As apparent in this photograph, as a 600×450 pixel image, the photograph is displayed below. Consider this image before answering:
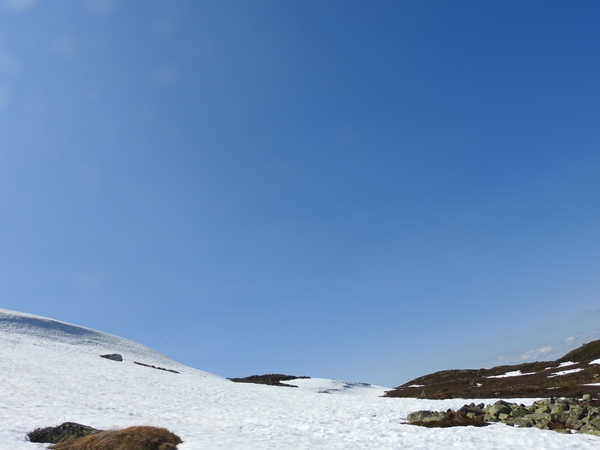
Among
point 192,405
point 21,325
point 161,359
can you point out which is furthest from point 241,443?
point 21,325

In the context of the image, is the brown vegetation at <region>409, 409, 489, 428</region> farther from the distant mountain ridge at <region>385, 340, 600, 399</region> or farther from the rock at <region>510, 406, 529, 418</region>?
the distant mountain ridge at <region>385, 340, 600, 399</region>

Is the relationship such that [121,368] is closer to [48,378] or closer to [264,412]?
[48,378]

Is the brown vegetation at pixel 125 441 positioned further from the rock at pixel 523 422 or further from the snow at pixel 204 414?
the rock at pixel 523 422

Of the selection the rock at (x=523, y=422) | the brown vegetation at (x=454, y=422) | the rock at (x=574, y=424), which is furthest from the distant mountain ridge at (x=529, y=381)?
the brown vegetation at (x=454, y=422)

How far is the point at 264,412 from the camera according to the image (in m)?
25.6

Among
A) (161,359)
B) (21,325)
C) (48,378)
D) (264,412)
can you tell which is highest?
(21,325)

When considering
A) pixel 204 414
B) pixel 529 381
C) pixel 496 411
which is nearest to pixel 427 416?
pixel 496 411

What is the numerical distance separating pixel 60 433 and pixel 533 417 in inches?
893

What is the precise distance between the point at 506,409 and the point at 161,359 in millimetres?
53228

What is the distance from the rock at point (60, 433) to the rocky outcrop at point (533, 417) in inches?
641

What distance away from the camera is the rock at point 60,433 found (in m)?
15.6

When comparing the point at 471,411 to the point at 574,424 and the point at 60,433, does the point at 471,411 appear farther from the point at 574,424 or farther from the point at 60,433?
the point at 60,433

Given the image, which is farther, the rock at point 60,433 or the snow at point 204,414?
the snow at point 204,414

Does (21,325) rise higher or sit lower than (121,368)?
higher
